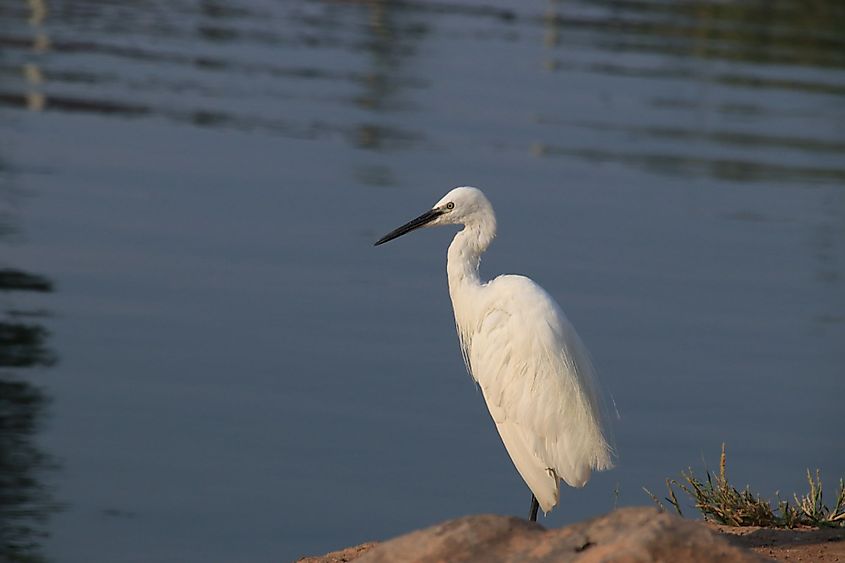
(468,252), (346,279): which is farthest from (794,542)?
(346,279)

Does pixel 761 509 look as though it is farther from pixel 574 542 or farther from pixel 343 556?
pixel 574 542

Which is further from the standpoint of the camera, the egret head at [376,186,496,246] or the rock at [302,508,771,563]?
the egret head at [376,186,496,246]

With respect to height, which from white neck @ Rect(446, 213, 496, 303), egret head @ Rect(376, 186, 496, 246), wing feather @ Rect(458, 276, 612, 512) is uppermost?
egret head @ Rect(376, 186, 496, 246)

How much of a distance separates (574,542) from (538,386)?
85.0 inches

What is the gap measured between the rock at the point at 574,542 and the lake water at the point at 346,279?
227 cm

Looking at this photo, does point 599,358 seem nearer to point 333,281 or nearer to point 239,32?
point 333,281

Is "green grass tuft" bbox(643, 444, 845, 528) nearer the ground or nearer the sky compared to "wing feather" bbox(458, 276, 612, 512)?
nearer the ground

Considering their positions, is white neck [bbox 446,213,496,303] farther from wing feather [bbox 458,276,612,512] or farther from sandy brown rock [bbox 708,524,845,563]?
sandy brown rock [bbox 708,524,845,563]

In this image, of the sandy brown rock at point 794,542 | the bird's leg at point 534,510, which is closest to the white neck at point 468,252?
the bird's leg at point 534,510

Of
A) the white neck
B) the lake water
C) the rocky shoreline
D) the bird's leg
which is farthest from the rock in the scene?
the white neck

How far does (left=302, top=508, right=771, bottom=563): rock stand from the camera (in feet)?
11.6

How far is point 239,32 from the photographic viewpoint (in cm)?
2045

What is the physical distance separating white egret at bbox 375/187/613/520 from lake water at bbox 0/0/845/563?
33 cm

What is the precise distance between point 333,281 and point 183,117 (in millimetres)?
5549
